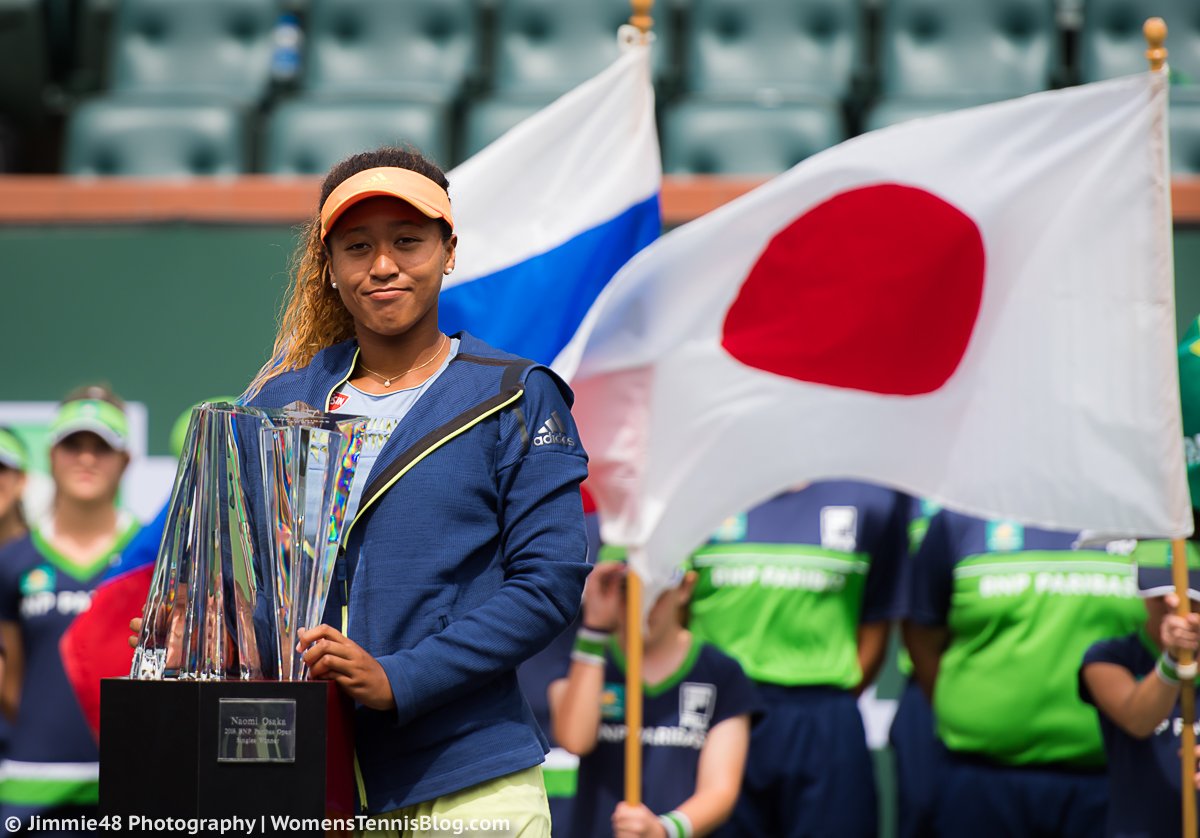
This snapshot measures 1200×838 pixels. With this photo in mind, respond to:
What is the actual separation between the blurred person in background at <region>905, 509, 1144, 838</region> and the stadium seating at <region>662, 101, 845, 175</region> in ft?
8.11

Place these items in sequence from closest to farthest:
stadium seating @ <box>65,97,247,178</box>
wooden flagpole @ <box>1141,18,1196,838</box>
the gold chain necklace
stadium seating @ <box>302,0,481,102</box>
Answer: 1. the gold chain necklace
2. wooden flagpole @ <box>1141,18,1196,838</box>
3. stadium seating @ <box>65,97,247,178</box>
4. stadium seating @ <box>302,0,481,102</box>

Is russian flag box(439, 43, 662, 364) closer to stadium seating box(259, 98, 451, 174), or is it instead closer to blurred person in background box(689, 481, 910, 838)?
blurred person in background box(689, 481, 910, 838)

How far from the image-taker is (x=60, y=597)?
181 inches

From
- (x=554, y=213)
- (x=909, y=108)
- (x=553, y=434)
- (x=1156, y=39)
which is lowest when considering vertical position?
(x=553, y=434)

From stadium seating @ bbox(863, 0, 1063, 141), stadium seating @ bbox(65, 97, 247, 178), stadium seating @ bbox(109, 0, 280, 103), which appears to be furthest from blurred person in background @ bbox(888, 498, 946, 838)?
stadium seating @ bbox(109, 0, 280, 103)

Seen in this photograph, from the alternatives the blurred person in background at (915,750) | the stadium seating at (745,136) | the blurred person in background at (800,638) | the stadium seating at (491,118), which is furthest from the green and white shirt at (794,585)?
the stadium seating at (491,118)

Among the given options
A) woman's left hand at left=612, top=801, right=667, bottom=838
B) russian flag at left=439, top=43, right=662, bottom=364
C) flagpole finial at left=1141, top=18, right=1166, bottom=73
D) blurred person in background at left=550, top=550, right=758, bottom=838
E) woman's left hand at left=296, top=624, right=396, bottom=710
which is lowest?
woman's left hand at left=612, top=801, right=667, bottom=838

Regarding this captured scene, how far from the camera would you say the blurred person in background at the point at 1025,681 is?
426 centimetres

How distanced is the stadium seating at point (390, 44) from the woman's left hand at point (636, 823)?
439 centimetres

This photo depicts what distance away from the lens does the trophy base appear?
6.40 feet

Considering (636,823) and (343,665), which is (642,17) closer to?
(636,823)

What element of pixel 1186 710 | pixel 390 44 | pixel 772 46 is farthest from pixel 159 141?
pixel 1186 710

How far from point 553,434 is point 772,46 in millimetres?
5375

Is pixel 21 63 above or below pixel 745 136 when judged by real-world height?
above
